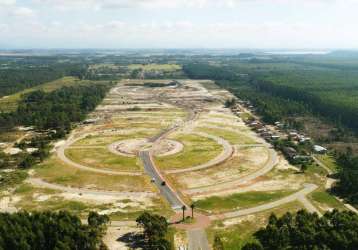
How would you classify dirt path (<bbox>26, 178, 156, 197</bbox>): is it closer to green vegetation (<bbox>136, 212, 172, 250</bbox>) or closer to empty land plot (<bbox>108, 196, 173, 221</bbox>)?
empty land plot (<bbox>108, 196, 173, 221</bbox>)

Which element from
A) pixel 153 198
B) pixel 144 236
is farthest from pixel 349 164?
pixel 144 236

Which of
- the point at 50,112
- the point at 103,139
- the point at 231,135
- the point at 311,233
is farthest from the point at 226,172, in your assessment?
A: the point at 50,112

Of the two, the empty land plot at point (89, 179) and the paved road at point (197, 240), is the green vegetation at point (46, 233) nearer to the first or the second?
the paved road at point (197, 240)

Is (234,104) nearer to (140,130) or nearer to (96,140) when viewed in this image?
(140,130)

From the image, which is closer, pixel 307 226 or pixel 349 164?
pixel 307 226

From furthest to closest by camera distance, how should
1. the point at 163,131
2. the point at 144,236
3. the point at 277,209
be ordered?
the point at 163,131 < the point at 277,209 < the point at 144,236

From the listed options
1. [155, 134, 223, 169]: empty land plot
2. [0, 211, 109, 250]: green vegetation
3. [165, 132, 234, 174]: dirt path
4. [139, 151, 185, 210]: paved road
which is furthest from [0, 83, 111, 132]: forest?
[0, 211, 109, 250]: green vegetation

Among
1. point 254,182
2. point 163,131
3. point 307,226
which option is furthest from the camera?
point 163,131

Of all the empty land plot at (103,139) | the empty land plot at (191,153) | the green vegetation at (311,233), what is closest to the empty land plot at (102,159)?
the empty land plot at (103,139)
